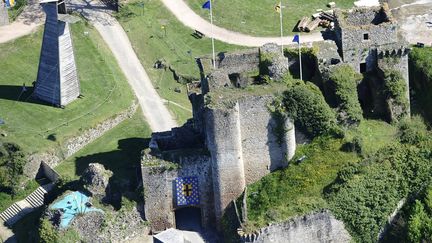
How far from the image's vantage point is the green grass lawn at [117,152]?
86.2 meters

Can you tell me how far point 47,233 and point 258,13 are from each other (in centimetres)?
3697

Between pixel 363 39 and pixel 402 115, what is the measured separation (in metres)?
6.14

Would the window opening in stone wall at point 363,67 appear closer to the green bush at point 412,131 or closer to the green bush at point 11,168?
the green bush at point 412,131

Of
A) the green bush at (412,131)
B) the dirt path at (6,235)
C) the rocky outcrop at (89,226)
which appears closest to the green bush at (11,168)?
the dirt path at (6,235)

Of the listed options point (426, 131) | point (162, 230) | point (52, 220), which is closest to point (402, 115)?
point (426, 131)

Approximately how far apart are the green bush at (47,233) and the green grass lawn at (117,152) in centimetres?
698

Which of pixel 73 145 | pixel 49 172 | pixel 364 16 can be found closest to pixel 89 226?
pixel 49 172

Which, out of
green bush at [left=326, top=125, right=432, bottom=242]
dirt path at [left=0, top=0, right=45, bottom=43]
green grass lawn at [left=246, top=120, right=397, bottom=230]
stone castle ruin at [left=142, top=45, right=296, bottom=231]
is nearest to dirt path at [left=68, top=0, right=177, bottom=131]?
dirt path at [left=0, top=0, right=45, bottom=43]

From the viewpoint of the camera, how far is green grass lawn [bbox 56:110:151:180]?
283 ft

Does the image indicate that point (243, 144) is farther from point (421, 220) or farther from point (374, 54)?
point (374, 54)

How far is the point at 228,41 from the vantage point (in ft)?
338

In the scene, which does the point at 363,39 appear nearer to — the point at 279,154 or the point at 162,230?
the point at 279,154

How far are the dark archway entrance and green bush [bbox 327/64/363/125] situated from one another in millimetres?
11999

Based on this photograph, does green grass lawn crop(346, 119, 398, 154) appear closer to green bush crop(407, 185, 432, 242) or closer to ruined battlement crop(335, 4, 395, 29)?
green bush crop(407, 185, 432, 242)
